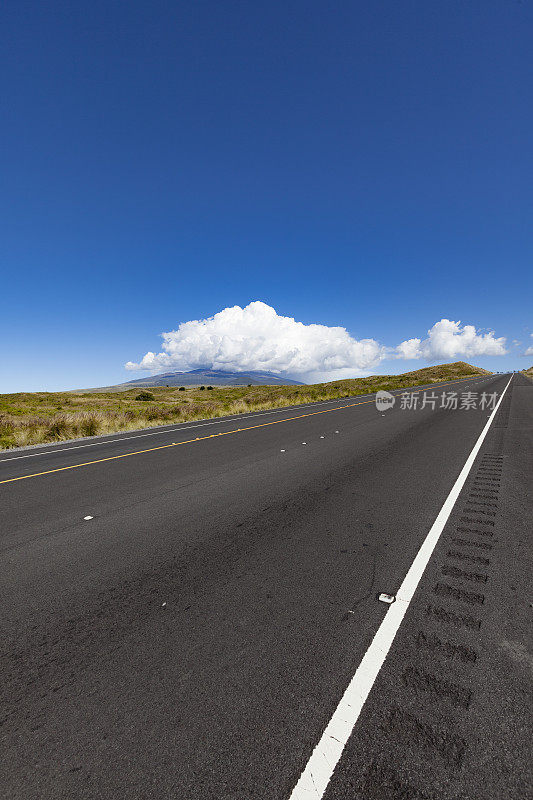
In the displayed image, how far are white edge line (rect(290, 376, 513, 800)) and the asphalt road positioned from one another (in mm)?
42

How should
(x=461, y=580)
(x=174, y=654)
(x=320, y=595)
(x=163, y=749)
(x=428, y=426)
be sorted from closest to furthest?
(x=163, y=749), (x=174, y=654), (x=320, y=595), (x=461, y=580), (x=428, y=426)

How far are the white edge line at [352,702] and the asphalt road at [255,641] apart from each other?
4cm

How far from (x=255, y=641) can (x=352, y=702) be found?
794 millimetres

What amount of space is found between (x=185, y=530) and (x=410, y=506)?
10.8 feet

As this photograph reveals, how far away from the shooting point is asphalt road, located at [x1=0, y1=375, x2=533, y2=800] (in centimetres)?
178

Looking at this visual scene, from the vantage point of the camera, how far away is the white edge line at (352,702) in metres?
1.71

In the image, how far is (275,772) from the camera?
5.72 feet

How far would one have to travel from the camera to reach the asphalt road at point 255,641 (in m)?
1.78

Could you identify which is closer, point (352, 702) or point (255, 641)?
point (352, 702)

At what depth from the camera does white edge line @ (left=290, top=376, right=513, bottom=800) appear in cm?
171

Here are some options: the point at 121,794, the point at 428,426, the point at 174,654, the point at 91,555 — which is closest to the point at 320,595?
the point at 174,654

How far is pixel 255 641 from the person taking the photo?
104 inches

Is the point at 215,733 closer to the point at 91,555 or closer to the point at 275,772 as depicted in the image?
the point at 275,772

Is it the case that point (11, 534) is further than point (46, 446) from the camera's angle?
No
